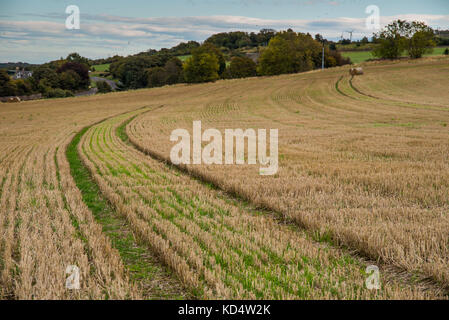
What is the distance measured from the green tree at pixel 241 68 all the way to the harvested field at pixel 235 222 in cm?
8874

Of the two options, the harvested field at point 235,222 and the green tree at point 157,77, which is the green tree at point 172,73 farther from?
the harvested field at point 235,222

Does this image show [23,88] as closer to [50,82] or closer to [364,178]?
[50,82]

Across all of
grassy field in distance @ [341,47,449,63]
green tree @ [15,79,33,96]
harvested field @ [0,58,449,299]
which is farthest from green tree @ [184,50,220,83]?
harvested field @ [0,58,449,299]

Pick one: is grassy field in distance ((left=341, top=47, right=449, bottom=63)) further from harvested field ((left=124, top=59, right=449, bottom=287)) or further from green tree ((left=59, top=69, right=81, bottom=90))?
green tree ((left=59, top=69, right=81, bottom=90))

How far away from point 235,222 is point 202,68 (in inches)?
3433

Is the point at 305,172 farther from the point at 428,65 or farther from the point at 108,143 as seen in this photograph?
the point at 428,65

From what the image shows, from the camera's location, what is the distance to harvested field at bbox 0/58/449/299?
17.4 feet

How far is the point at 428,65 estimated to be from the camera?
230 ft

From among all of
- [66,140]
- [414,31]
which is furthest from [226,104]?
[414,31]

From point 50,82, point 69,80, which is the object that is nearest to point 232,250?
point 50,82

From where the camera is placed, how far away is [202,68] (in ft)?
300

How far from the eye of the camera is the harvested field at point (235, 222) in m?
5.31

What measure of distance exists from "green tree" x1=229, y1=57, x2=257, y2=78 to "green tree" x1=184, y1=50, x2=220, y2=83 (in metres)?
14.1
